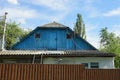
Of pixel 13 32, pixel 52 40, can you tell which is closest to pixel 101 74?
pixel 52 40

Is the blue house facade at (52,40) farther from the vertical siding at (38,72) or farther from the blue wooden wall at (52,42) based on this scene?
the vertical siding at (38,72)

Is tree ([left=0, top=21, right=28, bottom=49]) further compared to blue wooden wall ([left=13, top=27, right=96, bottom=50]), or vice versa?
tree ([left=0, top=21, right=28, bottom=49])

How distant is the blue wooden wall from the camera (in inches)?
1068

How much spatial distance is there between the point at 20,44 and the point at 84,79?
531 inches

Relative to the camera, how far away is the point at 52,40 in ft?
90.4

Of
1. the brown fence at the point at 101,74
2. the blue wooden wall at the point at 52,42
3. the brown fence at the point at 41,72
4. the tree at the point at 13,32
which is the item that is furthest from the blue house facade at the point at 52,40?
the tree at the point at 13,32

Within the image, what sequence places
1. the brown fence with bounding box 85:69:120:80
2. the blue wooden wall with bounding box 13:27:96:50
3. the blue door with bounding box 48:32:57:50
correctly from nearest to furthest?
the brown fence with bounding box 85:69:120:80 → the blue wooden wall with bounding box 13:27:96:50 → the blue door with bounding box 48:32:57:50

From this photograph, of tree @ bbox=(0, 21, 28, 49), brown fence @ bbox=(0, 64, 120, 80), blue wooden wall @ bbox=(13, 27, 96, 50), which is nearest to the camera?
brown fence @ bbox=(0, 64, 120, 80)

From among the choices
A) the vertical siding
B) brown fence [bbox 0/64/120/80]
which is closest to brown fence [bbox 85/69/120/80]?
brown fence [bbox 0/64/120/80]

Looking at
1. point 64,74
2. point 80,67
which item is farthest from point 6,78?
point 80,67

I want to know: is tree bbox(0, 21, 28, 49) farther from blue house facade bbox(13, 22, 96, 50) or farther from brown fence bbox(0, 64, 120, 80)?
brown fence bbox(0, 64, 120, 80)

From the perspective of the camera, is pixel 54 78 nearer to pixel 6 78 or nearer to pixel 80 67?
pixel 80 67

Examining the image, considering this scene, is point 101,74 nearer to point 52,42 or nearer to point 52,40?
point 52,42

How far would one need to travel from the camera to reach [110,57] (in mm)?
21594
